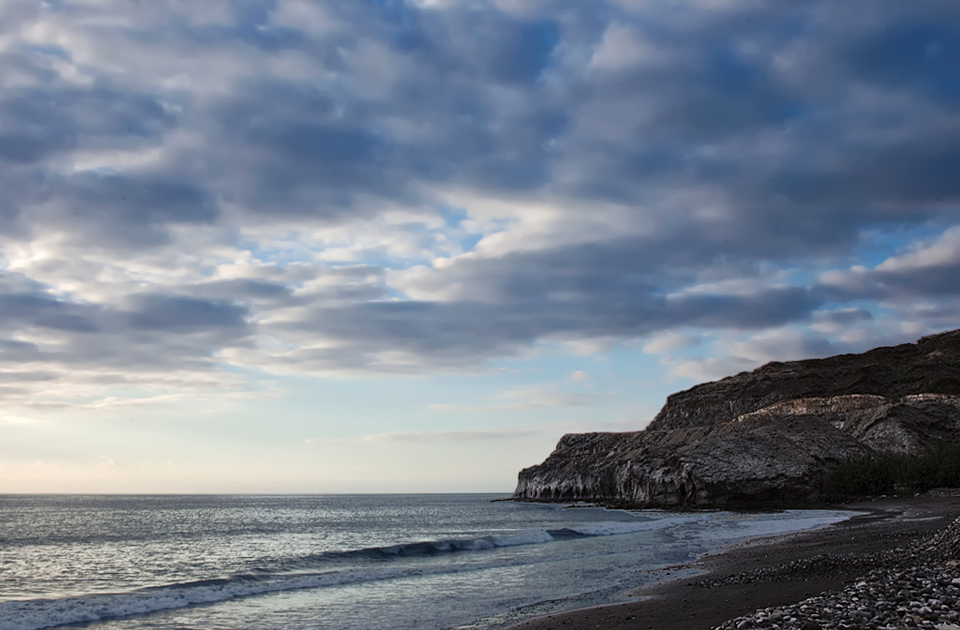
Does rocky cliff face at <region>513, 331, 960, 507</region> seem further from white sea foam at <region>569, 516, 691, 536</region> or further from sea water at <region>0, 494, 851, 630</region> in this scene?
sea water at <region>0, 494, 851, 630</region>

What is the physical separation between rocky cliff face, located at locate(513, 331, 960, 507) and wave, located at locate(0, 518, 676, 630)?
135 ft

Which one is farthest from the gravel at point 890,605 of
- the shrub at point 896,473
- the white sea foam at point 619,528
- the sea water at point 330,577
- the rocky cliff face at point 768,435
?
the rocky cliff face at point 768,435

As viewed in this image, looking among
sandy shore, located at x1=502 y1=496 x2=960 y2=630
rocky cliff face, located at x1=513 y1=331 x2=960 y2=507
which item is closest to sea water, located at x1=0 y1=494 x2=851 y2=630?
sandy shore, located at x1=502 y1=496 x2=960 y2=630

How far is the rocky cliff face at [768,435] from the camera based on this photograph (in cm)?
7006

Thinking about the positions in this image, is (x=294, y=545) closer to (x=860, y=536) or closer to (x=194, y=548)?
(x=194, y=548)

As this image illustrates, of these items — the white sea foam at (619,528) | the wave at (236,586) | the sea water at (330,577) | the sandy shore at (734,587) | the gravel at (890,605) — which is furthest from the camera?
the white sea foam at (619,528)

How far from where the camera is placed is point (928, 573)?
38.4 feet

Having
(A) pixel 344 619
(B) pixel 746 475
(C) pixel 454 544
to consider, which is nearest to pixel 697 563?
(A) pixel 344 619

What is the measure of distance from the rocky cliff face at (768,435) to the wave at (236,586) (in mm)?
41108

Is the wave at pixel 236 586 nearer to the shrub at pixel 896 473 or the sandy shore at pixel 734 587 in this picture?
the sandy shore at pixel 734 587

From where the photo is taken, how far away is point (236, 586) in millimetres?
22234

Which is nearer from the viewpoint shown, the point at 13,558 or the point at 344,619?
the point at 344,619

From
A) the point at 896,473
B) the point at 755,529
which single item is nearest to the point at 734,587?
the point at 755,529

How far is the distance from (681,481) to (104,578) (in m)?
62.8
